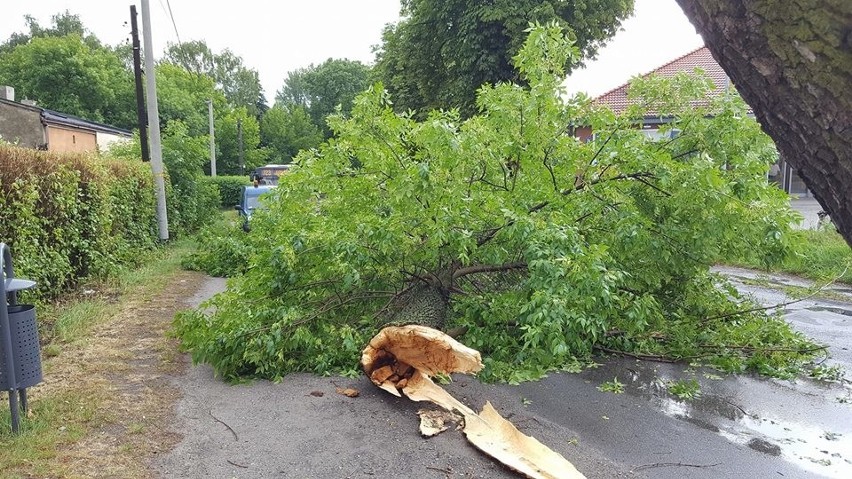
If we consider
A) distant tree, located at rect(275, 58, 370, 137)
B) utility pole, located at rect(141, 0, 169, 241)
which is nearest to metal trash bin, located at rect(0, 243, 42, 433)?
utility pole, located at rect(141, 0, 169, 241)

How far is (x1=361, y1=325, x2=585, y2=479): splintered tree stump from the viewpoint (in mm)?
4246

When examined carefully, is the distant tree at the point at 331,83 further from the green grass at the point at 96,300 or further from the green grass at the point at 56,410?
the green grass at the point at 56,410

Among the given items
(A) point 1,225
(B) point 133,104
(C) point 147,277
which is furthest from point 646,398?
(B) point 133,104

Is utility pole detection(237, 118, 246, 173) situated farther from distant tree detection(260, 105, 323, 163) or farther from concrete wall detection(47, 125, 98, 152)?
concrete wall detection(47, 125, 98, 152)

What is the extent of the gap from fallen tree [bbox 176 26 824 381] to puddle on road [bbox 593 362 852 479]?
50 cm

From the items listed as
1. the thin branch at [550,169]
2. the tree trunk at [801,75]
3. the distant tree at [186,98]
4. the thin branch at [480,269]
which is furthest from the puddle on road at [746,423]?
the distant tree at [186,98]

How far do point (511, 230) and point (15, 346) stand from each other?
371cm

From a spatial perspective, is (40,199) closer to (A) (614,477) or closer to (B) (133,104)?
(A) (614,477)

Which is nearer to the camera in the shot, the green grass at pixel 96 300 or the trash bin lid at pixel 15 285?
the trash bin lid at pixel 15 285

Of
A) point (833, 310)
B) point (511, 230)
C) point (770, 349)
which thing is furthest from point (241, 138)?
point (770, 349)

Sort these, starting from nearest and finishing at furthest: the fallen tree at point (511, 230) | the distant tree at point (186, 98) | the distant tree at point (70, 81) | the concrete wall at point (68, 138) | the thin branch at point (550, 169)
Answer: the fallen tree at point (511, 230) → the thin branch at point (550, 169) → the concrete wall at point (68, 138) → the distant tree at point (70, 81) → the distant tree at point (186, 98)

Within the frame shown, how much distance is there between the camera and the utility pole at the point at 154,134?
14234 millimetres

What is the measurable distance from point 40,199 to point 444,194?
5202 millimetres

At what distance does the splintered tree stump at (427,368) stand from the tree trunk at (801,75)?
10.7ft
